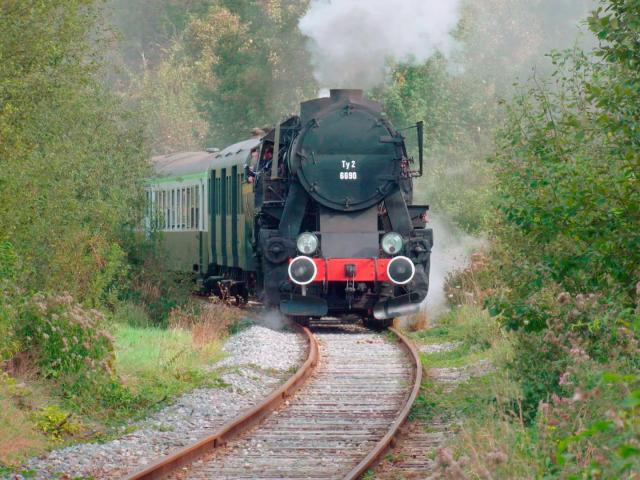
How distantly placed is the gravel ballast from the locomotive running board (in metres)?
0.96

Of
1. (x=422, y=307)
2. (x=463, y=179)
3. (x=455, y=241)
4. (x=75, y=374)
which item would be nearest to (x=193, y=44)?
(x=463, y=179)

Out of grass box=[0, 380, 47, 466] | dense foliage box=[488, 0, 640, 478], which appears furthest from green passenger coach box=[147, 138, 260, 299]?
dense foliage box=[488, 0, 640, 478]

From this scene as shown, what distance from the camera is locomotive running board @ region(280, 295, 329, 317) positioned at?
17.2 meters

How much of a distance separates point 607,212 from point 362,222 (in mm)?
9268

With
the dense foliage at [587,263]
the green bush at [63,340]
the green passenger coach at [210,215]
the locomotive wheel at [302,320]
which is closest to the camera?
the dense foliage at [587,263]

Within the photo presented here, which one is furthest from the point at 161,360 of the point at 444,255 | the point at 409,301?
the point at 444,255

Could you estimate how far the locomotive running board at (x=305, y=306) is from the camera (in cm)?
1719

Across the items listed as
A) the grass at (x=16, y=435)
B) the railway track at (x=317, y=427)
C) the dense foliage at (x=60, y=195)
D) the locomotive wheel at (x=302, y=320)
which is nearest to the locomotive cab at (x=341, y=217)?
the locomotive wheel at (x=302, y=320)

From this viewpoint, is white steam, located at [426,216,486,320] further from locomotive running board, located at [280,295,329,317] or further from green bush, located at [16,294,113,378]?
green bush, located at [16,294,113,378]

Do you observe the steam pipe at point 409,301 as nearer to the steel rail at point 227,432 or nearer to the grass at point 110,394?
the grass at point 110,394

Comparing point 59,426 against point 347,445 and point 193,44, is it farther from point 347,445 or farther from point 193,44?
point 193,44

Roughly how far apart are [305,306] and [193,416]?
6923mm

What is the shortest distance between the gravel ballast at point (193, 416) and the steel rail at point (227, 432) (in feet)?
0.71

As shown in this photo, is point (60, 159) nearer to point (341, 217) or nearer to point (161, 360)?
point (161, 360)
